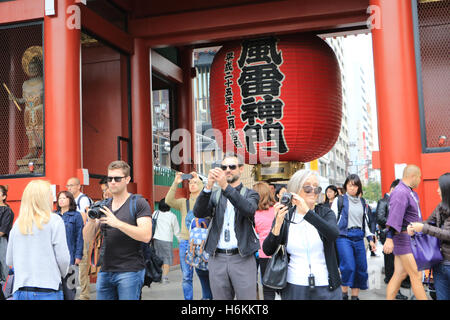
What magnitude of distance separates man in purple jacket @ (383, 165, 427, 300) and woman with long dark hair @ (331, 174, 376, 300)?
129 cm

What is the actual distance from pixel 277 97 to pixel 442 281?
578 centimetres

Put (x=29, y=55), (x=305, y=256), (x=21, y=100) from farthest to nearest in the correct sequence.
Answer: (x=29, y=55) → (x=21, y=100) → (x=305, y=256)

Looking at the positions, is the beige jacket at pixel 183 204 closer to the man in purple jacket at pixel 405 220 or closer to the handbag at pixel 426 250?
the man in purple jacket at pixel 405 220

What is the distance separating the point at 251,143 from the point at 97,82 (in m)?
3.73

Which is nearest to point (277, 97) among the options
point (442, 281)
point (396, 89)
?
point (396, 89)

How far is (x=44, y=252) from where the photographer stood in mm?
3422

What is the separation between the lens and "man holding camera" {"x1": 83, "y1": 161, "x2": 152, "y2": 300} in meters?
3.73

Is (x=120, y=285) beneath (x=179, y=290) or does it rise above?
above

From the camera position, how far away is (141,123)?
1035 cm

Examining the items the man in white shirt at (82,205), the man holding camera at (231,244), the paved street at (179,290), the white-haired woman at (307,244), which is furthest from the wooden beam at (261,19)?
the white-haired woman at (307,244)

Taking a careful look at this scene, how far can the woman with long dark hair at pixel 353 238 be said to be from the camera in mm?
6637

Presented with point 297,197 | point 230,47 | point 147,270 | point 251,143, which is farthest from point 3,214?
point 230,47

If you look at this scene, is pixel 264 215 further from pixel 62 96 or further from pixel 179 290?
pixel 62 96

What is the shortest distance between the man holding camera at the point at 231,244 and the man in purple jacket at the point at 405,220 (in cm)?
179
